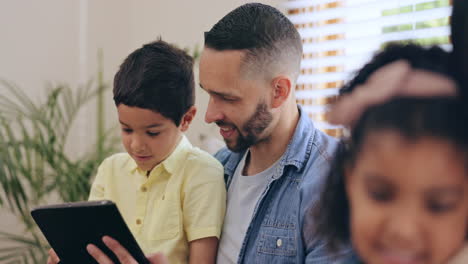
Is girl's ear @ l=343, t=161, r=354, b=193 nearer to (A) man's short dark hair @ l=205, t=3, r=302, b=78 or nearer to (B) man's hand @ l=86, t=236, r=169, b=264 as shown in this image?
(B) man's hand @ l=86, t=236, r=169, b=264

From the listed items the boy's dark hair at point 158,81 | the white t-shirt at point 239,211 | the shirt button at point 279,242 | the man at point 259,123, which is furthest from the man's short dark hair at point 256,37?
the shirt button at point 279,242

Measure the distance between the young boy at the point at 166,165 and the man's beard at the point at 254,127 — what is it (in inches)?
4.6

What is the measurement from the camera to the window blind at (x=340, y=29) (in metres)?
2.06

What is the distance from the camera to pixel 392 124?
408mm

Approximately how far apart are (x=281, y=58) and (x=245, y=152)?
26cm

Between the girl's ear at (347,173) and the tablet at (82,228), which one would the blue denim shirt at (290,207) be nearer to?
the tablet at (82,228)

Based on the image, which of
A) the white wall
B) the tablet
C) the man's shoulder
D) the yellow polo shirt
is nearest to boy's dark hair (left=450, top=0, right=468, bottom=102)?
the tablet

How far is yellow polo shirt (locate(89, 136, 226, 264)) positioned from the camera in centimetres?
138

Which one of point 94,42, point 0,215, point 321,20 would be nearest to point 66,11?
point 94,42

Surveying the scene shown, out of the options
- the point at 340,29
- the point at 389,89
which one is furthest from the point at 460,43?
the point at 340,29

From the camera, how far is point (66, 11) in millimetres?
3230

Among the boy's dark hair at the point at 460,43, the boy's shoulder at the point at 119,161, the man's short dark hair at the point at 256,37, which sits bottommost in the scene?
the boy's shoulder at the point at 119,161

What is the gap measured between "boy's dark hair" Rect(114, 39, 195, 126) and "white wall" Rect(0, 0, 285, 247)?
1.33 metres

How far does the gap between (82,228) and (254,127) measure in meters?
0.45
